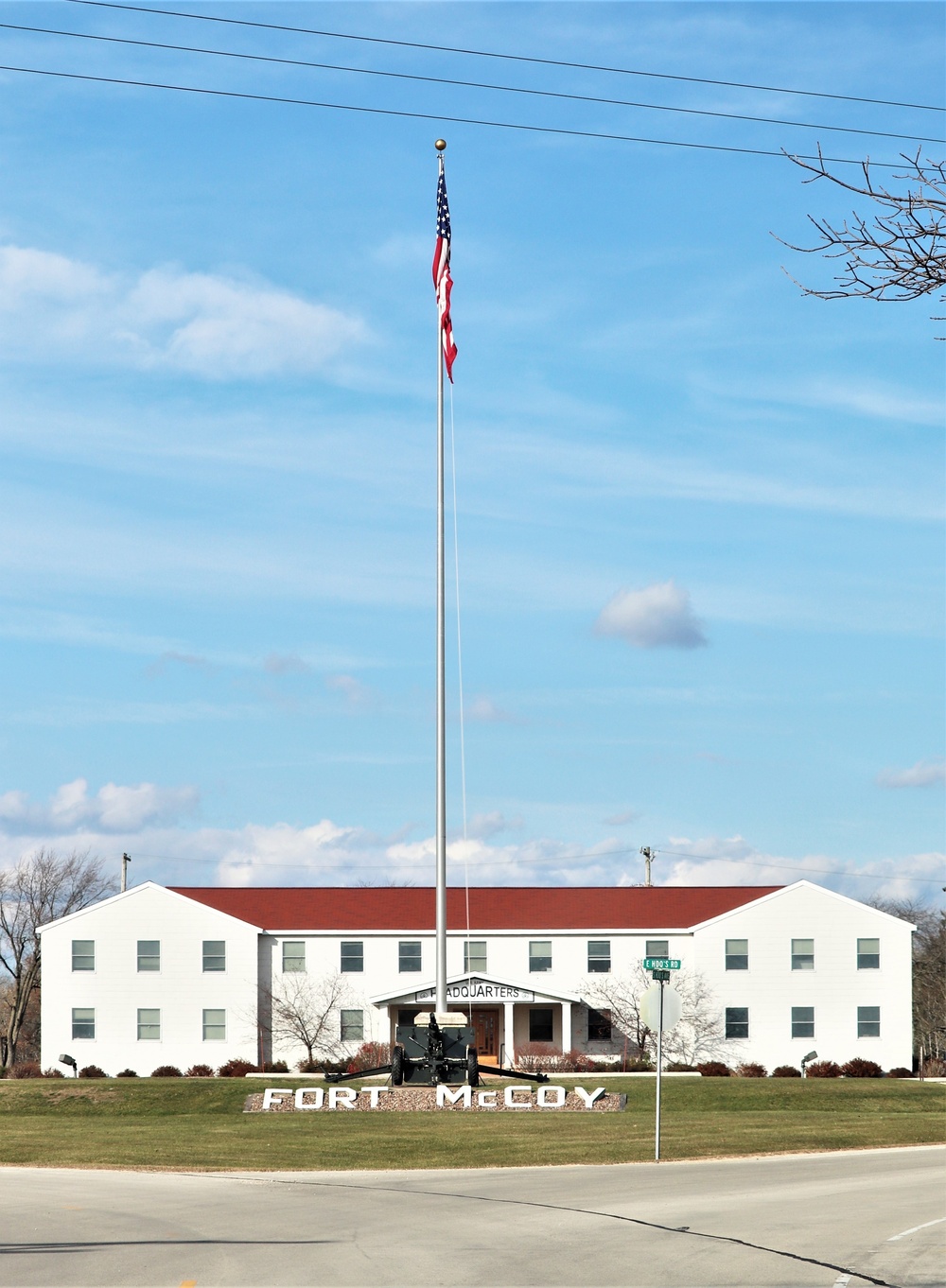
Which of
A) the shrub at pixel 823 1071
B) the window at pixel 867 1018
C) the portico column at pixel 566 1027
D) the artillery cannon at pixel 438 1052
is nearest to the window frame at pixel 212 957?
the portico column at pixel 566 1027

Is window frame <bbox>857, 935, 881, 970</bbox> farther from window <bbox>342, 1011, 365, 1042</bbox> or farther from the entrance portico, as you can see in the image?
window <bbox>342, 1011, 365, 1042</bbox>

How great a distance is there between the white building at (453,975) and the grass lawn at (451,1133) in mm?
15988

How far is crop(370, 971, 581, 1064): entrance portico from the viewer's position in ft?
202

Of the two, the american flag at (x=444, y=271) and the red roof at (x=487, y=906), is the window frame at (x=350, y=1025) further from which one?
the american flag at (x=444, y=271)

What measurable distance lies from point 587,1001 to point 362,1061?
36.7ft

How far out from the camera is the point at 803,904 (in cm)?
6469

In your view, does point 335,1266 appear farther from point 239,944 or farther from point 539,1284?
point 239,944

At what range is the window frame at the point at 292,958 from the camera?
215ft

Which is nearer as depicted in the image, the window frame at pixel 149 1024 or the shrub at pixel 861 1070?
the shrub at pixel 861 1070

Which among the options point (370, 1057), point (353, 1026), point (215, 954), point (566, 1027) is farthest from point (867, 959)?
point (215, 954)

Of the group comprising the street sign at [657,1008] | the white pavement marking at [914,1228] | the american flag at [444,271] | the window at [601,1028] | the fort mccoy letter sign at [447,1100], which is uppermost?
the american flag at [444,271]

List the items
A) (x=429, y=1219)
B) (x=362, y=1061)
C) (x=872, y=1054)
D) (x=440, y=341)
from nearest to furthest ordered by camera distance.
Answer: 1. (x=429, y=1219)
2. (x=440, y=341)
3. (x=362, y=1061)
4. (x=872, y=1054)

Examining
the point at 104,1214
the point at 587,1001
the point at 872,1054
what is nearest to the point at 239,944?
the point at 587,1001

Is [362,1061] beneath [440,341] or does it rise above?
beneath
